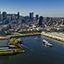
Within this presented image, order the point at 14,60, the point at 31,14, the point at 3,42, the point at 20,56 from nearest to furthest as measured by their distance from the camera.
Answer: the point at 14,60 → the point at 20,56 → the point at 3,42 → the point at 31,14

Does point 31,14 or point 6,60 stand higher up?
point 31,14

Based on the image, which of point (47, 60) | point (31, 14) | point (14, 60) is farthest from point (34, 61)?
point (31, 14)

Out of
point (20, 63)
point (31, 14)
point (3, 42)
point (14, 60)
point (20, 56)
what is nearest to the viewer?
point (20, 63)

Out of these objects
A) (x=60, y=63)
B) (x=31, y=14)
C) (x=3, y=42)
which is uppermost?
(x=31, y=14)

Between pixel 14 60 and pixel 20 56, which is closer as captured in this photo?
pixel 14 60

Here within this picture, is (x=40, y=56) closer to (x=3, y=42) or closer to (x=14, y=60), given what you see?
(x=14, y=60)

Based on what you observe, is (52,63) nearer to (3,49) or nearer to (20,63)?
(20,63)

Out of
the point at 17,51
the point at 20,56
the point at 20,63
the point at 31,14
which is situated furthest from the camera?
the point at 31,14

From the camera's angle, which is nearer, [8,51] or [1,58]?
[1,58]

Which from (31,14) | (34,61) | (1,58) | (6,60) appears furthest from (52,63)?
(31,14)
